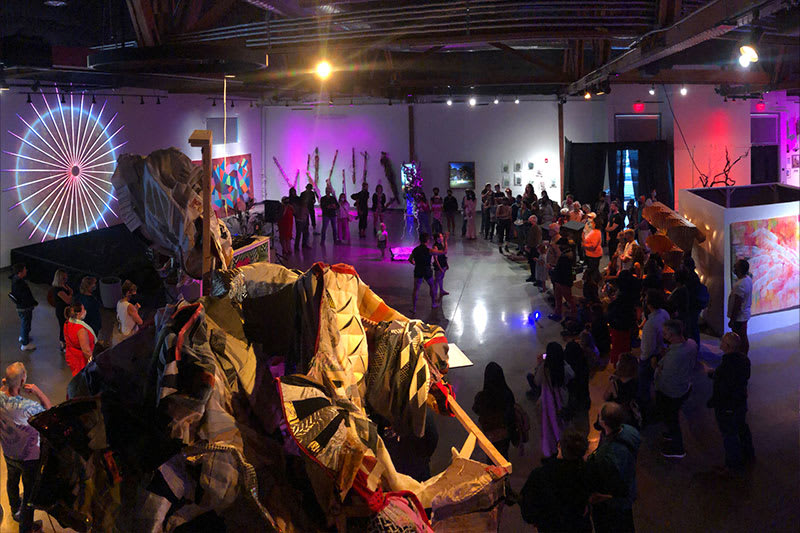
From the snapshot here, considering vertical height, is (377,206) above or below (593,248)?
above

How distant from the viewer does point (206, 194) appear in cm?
267

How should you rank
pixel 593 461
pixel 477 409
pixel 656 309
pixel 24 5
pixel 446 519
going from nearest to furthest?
pixel 446 519 → pixel 593 461 → pixel 477 409 → pixel 656 309 → pixel 24 5

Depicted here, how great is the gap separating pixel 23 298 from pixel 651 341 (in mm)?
8013

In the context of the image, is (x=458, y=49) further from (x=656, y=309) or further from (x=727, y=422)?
(x=727, y=422)

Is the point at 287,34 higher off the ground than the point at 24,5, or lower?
lower

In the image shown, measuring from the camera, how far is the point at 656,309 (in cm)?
757

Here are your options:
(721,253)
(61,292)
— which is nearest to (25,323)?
(61,292)

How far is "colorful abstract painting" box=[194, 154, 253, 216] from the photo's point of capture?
20.8 meters

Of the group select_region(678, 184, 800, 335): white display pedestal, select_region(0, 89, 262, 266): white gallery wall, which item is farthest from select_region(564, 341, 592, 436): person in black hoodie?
select_region(0, 89, 262, 266): white gallery wall

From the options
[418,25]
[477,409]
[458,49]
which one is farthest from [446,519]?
[458,49]

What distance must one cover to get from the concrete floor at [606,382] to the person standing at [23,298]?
0.20 metres

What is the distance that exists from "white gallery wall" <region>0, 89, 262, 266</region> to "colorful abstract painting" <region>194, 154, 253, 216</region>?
31cm

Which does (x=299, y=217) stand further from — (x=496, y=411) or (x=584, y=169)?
(x=496, y=411)

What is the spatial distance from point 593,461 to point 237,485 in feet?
9.30
